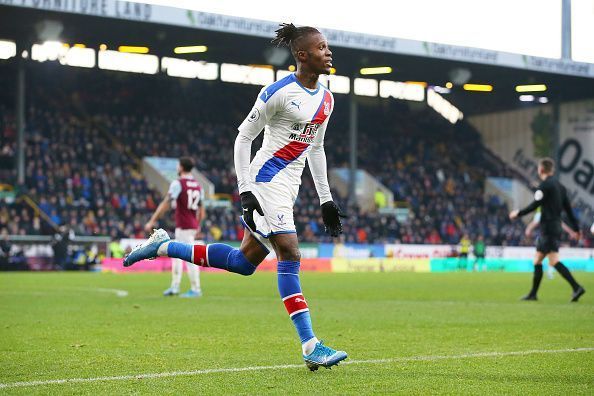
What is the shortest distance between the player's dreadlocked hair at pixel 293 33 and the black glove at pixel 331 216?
120 cm

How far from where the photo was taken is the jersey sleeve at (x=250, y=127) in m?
7.22

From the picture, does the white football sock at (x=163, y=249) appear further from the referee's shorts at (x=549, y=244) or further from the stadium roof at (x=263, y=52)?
the stadium roof at (x=263, y=52)

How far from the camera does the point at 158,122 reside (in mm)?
48125

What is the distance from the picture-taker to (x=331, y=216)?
796 cm

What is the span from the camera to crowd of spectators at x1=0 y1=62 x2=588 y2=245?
1515 inches

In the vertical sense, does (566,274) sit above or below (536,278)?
above

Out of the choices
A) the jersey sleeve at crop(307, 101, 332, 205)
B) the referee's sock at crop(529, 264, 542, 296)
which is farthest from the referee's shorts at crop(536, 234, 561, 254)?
the jersey sleeve at crop(307, 101, 332, 205)

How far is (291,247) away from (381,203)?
135 ft

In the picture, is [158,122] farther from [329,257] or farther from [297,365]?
[297,365]

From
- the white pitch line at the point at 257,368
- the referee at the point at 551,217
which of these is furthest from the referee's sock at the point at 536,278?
the white pitch line at the point at 257,368

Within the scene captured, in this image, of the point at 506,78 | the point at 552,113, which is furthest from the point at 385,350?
the point at 552,113

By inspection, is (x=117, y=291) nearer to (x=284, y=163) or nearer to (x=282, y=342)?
(x=282, y=342)

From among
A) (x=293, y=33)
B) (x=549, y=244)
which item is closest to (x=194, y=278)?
(x=549, y=244)

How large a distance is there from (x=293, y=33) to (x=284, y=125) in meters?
0.70
